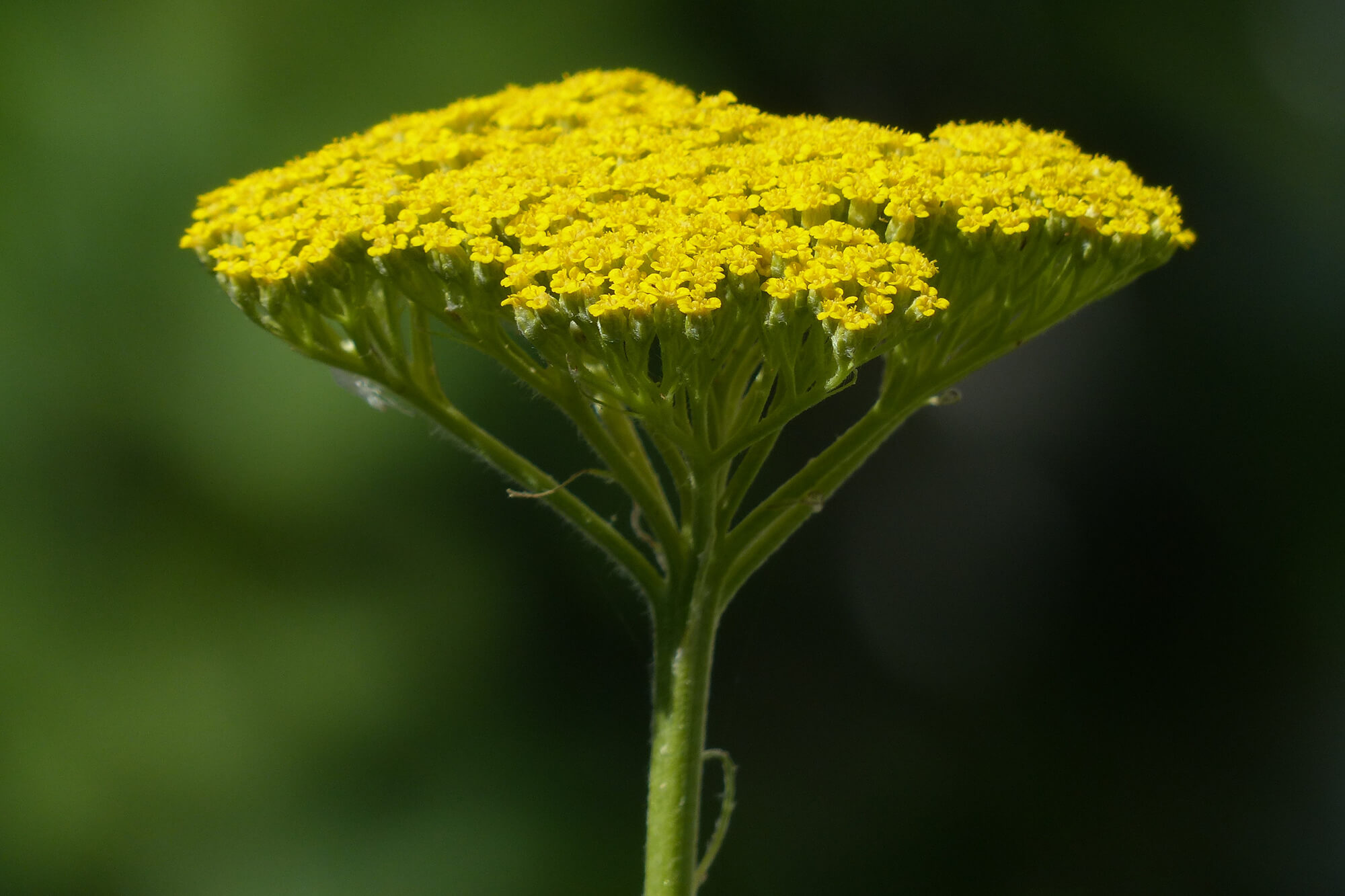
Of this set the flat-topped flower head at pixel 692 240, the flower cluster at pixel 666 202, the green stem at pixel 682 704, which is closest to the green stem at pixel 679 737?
the green stem at pixel 682 704

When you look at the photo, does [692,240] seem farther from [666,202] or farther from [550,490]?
[550,490]

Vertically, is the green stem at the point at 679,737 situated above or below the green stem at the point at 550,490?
below

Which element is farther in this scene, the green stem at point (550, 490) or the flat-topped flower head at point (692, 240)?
the green stem at point (550, 490)

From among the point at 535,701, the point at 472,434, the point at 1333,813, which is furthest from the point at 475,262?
the point at 1333,813

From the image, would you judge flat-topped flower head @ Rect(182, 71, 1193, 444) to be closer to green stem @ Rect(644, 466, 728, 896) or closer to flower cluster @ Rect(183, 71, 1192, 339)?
flower cluster @ Rect(183, 71, 1192, 339)

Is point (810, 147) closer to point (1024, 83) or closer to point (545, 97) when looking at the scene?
point (545, 97)

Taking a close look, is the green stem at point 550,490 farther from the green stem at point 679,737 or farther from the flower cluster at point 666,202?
the flower cluster at point 666,202

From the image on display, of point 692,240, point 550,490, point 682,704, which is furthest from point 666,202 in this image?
point 682,704
